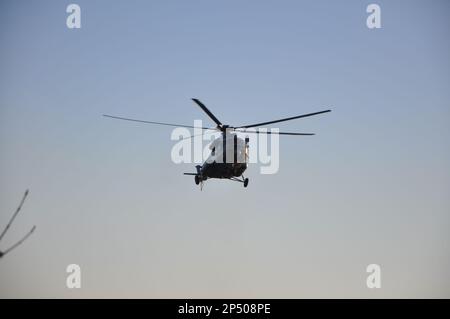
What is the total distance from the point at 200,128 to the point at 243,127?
4.03m
